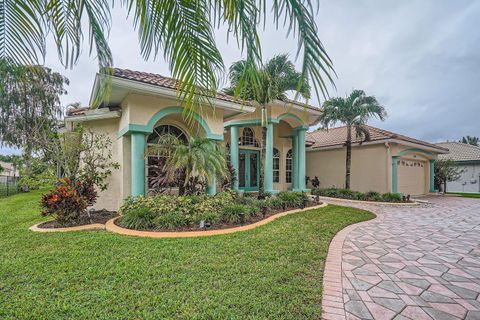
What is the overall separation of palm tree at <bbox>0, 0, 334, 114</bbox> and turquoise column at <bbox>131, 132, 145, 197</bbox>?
602cm

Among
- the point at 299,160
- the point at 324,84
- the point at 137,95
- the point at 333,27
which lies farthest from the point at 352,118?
the point at 324,84

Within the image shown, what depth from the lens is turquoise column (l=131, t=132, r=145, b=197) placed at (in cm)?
800

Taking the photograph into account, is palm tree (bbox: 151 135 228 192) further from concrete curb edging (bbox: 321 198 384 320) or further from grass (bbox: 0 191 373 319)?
concrete curb edging (bbox: 321 198 384 320)

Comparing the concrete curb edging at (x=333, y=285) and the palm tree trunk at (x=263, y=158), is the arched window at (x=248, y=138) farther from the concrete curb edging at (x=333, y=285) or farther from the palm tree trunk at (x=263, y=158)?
the concrete curb edging at (x=333, y=285)

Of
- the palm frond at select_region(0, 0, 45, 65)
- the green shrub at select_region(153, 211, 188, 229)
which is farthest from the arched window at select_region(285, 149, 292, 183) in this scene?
the palm frond at select_region(0, 0, 45, 65)

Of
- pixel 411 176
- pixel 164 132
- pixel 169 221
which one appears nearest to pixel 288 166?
pixel 411 176

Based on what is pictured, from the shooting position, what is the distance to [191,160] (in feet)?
25.8

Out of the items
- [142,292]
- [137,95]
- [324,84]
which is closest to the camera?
[324,84]

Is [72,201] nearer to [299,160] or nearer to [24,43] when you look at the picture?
[24,43]

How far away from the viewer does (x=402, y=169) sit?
1767 centimetres

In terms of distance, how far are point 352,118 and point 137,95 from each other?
12.6 meters

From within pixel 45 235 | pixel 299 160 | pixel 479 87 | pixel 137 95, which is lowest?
pixel 45 235

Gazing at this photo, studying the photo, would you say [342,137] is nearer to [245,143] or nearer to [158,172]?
[245,143]

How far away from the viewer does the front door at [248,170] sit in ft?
53.5
